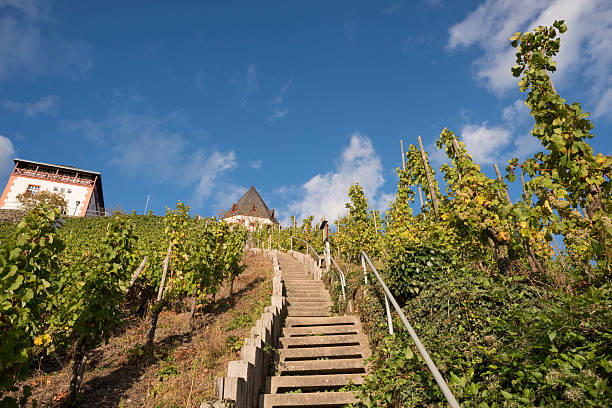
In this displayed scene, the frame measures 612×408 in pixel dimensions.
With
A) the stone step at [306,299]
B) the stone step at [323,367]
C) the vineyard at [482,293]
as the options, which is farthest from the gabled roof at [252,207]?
the stone step at [323,367]

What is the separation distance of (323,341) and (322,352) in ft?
1.29

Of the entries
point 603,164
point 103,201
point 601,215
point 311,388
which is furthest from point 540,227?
point 103,201

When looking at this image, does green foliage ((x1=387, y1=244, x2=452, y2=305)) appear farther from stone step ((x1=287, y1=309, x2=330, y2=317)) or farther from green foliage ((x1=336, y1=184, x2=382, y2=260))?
green foliage ((x1=336, y1=184, x2=382, y2=260))

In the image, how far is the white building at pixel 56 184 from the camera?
38.6 metres

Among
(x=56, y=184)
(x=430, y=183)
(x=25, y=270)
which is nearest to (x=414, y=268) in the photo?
(x=25, y=270)

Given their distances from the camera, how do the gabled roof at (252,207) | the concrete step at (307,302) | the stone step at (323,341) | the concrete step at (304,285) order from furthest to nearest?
1. the gabled roof at (252,207)
2. the concrete step at (304,285)
3. the concrete step at (307,302)
4. the stone step at (323,341)

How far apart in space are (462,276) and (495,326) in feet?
4.20

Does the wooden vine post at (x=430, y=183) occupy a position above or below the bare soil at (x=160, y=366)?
above

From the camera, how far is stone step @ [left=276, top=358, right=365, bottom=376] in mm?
4789

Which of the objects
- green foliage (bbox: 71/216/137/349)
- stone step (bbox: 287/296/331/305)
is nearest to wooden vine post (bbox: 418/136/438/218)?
stone step (bbox: 287/296/331/305)

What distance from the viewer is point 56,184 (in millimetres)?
40844

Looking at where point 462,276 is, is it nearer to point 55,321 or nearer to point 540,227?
point 540,227

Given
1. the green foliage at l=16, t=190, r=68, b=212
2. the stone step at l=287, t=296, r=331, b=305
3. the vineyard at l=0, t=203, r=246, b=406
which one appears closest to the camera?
the vineyard at l=0, t=203, r=246, b=406

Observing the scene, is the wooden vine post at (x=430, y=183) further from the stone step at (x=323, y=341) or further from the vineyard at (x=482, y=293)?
the stone step at (x=323, y=341)
